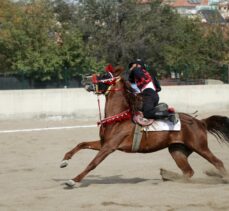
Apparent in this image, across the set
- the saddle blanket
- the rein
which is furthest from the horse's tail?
the rein

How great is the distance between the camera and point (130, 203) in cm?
784

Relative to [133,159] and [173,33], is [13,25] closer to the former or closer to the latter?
[173,33]

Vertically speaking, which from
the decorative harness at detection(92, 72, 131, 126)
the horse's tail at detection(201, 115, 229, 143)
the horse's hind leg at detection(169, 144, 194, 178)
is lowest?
the horse's hind leg at detection(169, 144, 194, 178)

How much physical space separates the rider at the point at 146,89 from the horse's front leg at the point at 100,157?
2.38ft

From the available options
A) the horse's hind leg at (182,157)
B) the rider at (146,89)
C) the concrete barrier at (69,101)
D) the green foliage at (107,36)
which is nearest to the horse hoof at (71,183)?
the rider at (146,89)

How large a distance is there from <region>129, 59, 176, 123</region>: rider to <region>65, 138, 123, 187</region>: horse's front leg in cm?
72

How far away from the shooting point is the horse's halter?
31.1ft

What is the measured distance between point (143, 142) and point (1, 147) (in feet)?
23.3

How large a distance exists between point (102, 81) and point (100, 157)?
1190mm

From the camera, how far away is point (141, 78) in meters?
9.57

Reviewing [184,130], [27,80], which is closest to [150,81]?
[184,130]

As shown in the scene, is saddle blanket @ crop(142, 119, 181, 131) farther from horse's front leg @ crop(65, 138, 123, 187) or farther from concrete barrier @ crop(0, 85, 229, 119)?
concrete barrier @ crop(0, 85, 229, 119)

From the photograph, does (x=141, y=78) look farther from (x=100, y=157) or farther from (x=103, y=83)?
(x=100, y=157)

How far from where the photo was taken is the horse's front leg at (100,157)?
9.14 m
